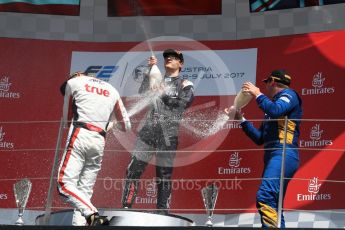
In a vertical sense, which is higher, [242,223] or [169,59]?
[169,59]

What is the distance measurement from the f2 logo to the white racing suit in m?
1.84

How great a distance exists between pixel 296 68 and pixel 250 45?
1.17 ft

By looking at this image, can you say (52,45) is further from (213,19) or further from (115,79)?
(213,19)

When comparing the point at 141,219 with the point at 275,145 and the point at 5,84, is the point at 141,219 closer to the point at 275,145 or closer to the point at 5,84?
the point at 275,145

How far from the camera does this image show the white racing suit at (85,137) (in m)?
4.07

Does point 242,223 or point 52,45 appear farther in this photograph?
point 52,45

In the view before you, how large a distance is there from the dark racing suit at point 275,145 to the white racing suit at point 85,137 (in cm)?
64

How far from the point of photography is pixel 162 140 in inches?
175

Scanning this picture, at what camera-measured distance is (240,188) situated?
5684 millimetres

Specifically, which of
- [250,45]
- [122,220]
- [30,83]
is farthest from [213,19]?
[122,220]

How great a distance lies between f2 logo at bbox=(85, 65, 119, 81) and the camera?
624cm

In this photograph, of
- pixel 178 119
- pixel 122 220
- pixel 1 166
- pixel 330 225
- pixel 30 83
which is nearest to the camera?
pixel 122 220

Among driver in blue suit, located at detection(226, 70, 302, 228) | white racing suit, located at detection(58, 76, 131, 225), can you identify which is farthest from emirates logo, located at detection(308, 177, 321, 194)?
white racing suit, located at detection(58, 76, 131, 225)

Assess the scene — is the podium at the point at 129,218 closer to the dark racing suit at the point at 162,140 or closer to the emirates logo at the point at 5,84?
the dark racing suit at the point at 162,140
